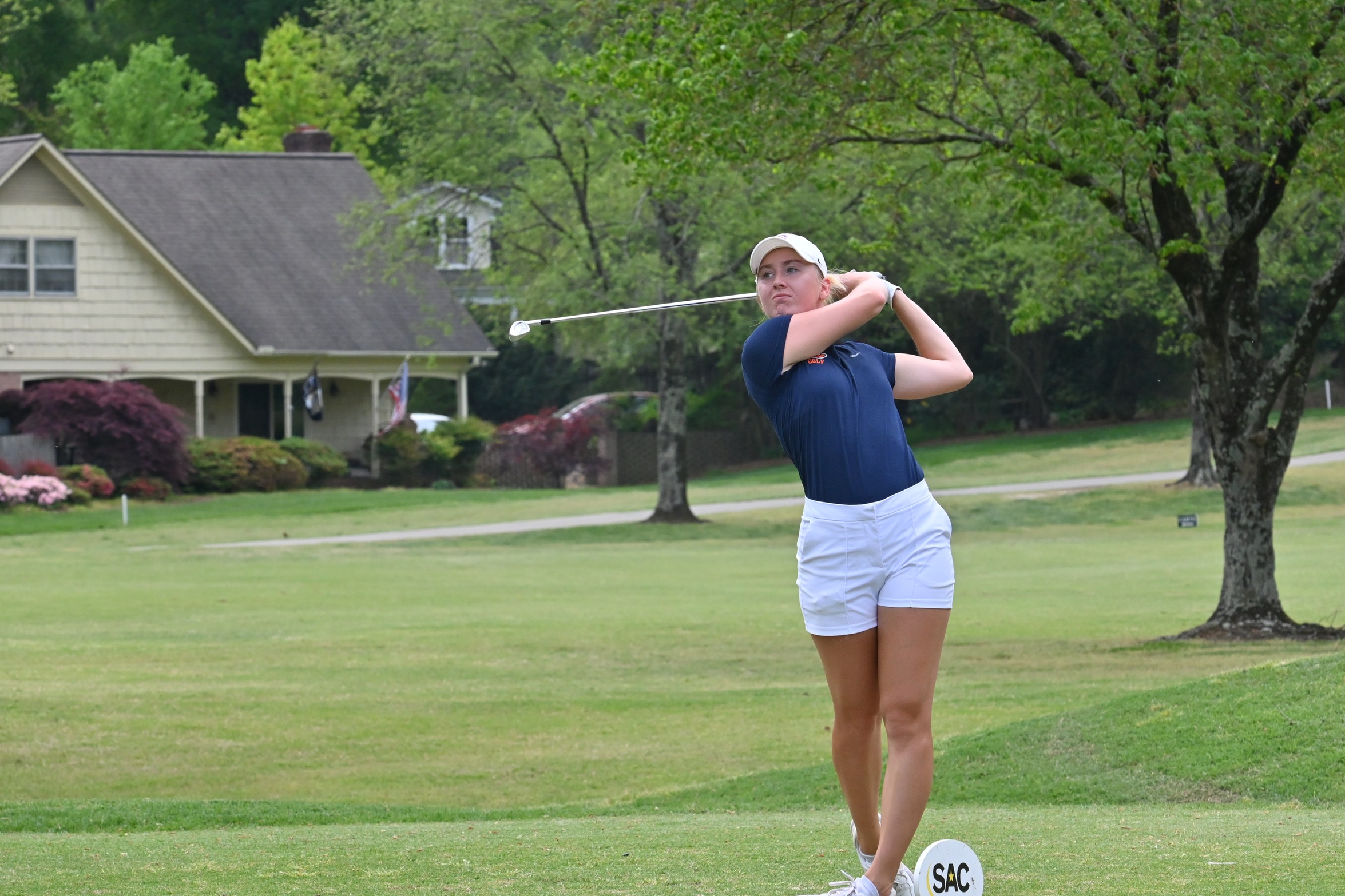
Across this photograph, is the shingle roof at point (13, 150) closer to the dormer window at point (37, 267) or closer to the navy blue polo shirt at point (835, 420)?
the dormer window at point (37, 267)

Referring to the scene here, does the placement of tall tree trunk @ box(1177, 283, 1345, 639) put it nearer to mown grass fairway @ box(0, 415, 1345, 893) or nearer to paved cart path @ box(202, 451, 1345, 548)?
mown grass fairway @ box(0, 415, 1345, 893)

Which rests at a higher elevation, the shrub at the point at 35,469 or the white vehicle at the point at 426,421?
the white vehicle at the point at 426,421

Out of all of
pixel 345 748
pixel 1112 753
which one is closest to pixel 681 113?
pixel 345 748

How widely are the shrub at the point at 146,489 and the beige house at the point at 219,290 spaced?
357 cm

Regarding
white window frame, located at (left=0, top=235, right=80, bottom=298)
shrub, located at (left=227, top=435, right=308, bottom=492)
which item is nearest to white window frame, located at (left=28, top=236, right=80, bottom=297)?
white window frame, located at (left=0, top=235, right=80, bottom=298)

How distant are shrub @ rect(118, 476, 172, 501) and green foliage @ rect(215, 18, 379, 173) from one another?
23.6 metres

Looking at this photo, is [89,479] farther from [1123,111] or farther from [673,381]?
[1123,111]

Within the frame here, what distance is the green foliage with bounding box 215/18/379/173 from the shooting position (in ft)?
201

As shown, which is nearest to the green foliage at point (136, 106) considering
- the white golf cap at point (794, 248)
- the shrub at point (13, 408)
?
the shrub at point (13, 408)

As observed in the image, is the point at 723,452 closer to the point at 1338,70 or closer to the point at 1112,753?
the point at 1338,70

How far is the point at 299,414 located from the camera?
4603cm

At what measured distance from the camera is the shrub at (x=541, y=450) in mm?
47750

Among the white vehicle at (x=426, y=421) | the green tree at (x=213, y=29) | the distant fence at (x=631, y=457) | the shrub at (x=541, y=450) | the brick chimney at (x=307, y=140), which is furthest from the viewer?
the green tree at (x=213, y=29)

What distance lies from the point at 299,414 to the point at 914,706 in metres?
42.1
